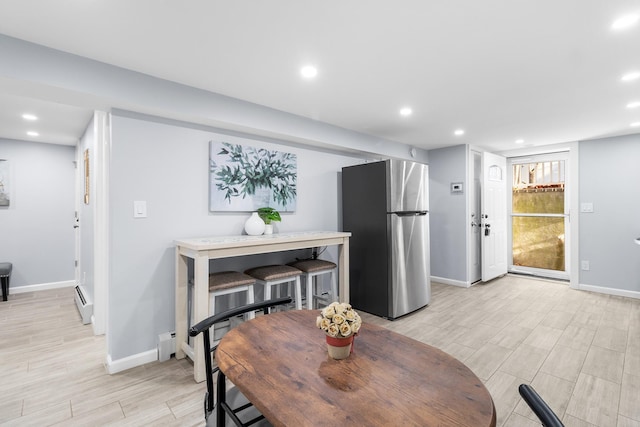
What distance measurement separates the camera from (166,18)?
5.23 feet

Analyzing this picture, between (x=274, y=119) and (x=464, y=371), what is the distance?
2.59 m

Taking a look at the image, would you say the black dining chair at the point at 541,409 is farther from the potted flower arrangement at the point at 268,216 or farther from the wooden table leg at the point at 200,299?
the potted flower arrangement at the point at 268,216

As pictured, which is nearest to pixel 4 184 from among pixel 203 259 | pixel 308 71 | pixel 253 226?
pixel 253 226

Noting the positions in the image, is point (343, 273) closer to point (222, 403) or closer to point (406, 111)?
point (406, 111)

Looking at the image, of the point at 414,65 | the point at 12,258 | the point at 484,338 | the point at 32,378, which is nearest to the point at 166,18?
the point at 414,65

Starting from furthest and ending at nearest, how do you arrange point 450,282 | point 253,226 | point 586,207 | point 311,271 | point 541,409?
point 450,282 → point 586,207 → point 311,271 → point 253,226 → point 541,409

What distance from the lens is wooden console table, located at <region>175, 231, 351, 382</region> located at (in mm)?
2104

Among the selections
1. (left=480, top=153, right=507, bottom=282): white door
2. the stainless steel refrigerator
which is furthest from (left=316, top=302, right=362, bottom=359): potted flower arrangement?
(left=480, top=153, right=507, bottom=282): white door

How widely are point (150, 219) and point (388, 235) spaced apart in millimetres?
2238

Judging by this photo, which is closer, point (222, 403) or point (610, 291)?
point (222, 403)

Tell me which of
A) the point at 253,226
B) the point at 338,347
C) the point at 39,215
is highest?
the point at 39,215

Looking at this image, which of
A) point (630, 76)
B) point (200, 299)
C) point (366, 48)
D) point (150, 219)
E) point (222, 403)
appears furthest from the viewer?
point (150, 219)

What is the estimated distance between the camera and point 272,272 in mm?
2703

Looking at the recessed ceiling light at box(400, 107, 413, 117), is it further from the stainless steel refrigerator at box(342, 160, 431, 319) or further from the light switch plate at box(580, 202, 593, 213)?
the light switch plate at box(580, 202, 593, 213)
